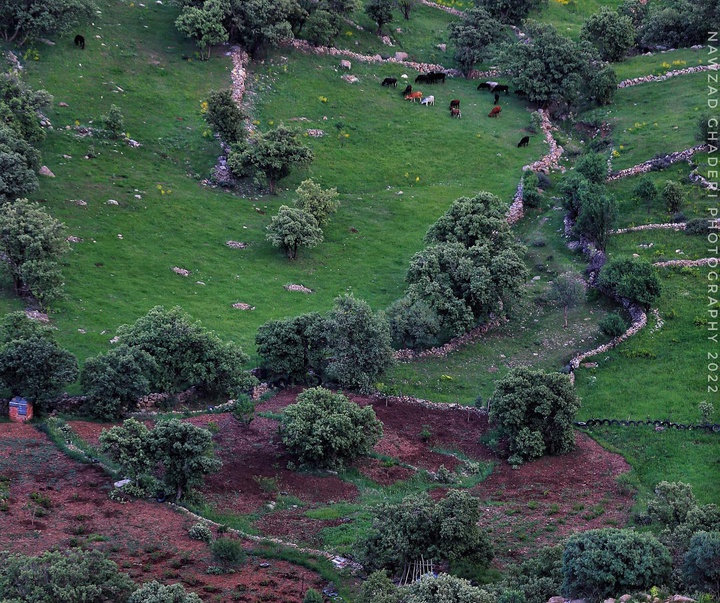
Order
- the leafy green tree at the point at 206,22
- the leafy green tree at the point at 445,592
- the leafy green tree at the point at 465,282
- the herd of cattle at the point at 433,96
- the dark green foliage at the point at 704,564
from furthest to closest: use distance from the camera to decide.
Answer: the herd of cattle at the point at 433,96, the leafy green tree at the point at 206,22, the leafy green tree at the point at 465,282, the leafy green tree at the point at 445,592, the dark green foliage at the point at 704,564

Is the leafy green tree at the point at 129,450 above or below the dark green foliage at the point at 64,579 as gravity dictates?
below

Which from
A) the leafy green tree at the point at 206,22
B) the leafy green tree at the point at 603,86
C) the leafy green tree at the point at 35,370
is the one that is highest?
the leafy green tree at the point at 603,86

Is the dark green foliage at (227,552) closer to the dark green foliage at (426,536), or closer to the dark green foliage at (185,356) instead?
the dark green foliage at (426,536)

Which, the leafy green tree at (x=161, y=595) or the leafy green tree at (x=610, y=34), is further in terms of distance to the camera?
the leafy green tree at (x=610, y=34)

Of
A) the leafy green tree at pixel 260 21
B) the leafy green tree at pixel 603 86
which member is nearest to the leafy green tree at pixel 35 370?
the leafy green tree at pixel 260 21

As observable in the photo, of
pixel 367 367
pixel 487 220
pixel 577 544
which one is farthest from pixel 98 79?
pixel 577 544

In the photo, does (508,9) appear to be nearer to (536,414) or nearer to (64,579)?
(536,414)

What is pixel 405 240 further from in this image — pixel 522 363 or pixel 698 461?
pixel 698 461
